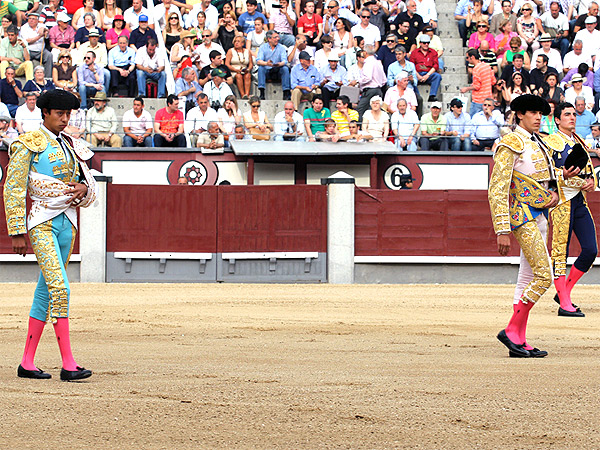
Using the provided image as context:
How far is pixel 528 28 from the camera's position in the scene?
16.4 m

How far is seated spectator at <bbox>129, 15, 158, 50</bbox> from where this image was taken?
49.1ft

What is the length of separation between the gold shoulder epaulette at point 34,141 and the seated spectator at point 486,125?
33.9ft

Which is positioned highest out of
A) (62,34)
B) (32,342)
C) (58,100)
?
(62,34)

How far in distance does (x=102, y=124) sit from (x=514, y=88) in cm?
608

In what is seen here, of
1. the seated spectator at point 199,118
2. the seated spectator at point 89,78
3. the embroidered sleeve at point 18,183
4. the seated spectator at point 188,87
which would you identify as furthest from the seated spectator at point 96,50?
the embroidered sleeve at point 18,183

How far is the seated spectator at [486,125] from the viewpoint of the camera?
1456 centimetres

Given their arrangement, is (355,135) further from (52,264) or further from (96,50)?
(52,264)

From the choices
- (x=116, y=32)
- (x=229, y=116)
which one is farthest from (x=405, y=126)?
(x=116, y=32)

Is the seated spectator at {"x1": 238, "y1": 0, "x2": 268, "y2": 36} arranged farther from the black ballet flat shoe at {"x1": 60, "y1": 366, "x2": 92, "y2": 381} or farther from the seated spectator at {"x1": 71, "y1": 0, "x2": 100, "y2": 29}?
the black ballet flat shoe at {"x1": 60, "y1": 366, "x2": 92, "y2": 381}

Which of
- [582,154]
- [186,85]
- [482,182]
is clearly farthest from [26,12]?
[582,154]

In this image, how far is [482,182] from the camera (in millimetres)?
14883

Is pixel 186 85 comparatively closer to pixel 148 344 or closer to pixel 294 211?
pixel 294 211

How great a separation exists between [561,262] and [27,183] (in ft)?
16.2

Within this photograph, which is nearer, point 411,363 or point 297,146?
point 411,363
